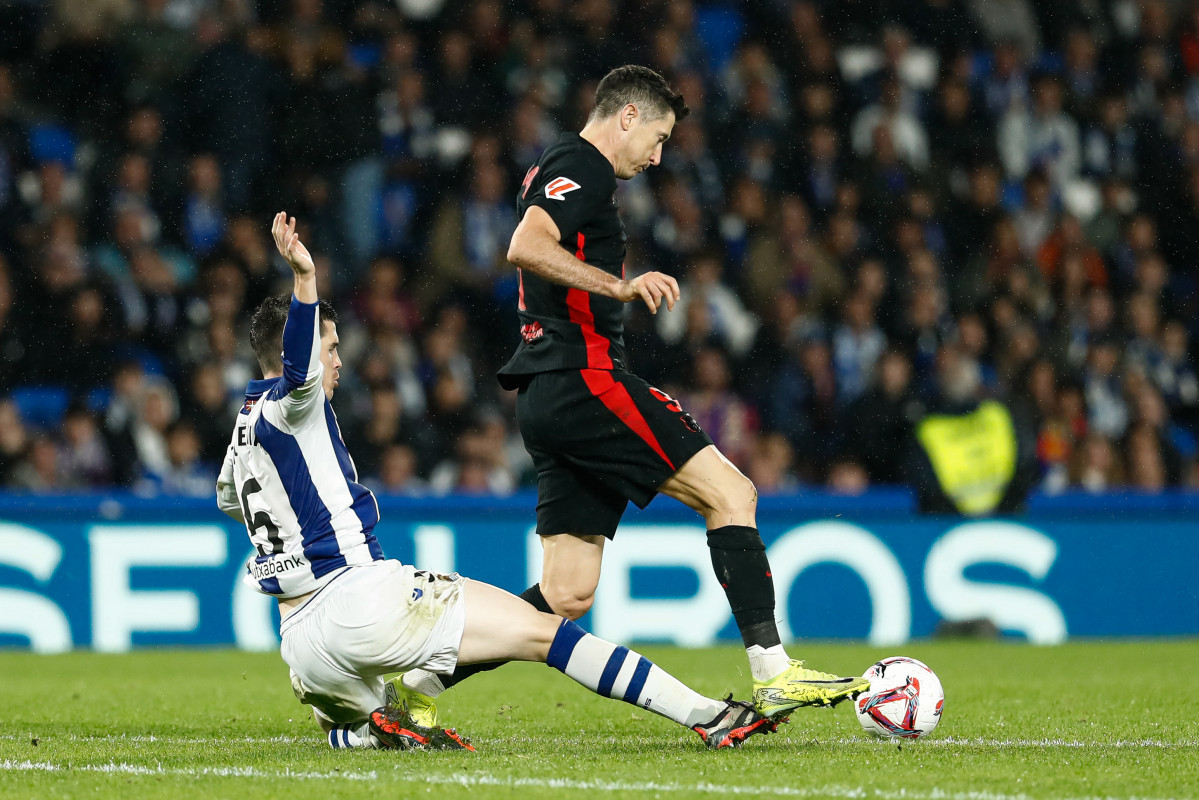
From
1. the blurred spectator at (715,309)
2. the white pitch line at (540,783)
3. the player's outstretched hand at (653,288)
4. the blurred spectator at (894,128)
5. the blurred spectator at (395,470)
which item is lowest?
the white pitch line at (540,783)

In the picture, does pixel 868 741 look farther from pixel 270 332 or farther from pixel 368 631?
pixel 270 332

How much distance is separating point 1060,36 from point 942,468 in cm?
626

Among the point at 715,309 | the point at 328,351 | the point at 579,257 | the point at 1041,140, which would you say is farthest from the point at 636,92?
the point at 1041,140

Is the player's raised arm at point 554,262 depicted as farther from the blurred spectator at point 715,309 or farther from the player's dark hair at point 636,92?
the blurred spectator at point 715,309

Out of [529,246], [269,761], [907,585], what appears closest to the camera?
[269,761]

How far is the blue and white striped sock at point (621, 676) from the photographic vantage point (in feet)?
15.0

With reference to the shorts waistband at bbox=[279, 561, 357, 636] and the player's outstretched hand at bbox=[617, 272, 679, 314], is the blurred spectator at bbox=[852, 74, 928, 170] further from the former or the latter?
the shorts waistband at bbox=[279, 561, 357, 636]

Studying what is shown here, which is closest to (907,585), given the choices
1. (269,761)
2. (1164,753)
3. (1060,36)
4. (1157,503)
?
(1157,503)

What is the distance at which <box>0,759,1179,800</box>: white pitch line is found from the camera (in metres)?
3.64

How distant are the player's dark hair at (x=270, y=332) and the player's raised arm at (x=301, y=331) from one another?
0.93 ft

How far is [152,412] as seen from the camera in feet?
33.2

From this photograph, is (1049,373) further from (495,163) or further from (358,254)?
(358,254)

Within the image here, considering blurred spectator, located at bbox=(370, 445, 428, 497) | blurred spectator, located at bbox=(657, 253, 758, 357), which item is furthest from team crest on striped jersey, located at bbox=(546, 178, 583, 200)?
blurred spectator, located at bbox=(657, 253, 758, 357)

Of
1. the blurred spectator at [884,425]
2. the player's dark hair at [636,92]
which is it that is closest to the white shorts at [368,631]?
the player's dark hair at [636,92]
